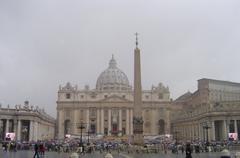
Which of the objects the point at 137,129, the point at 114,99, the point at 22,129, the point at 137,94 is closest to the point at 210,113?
the point at 137,129

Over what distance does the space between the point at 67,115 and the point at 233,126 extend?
5445cm

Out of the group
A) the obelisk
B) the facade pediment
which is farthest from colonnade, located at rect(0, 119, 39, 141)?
the obelisk

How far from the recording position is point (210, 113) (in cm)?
7812

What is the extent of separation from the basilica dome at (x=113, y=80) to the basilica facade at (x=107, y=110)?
31.0 feet

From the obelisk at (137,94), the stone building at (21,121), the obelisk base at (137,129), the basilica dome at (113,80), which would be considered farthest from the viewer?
the basilica dome at (113,80)

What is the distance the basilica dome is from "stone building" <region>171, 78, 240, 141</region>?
19.6 meters

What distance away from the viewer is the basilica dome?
130 meters

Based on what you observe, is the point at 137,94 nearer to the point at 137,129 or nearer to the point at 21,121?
the point at 137,129

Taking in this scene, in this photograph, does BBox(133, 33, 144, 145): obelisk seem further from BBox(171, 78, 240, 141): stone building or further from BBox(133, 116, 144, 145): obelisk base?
BBox(171, 78, 240, 141): stone building

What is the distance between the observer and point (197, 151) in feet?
139

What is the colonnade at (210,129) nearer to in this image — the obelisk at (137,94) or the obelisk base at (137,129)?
the obelisk base at (137,129)

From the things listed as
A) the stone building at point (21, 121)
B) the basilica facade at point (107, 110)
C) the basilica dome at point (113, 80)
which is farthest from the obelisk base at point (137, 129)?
the basilica dome at point (113, 80)

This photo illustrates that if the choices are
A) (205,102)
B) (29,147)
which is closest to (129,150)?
(29,147)

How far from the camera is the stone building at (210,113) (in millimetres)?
77188
